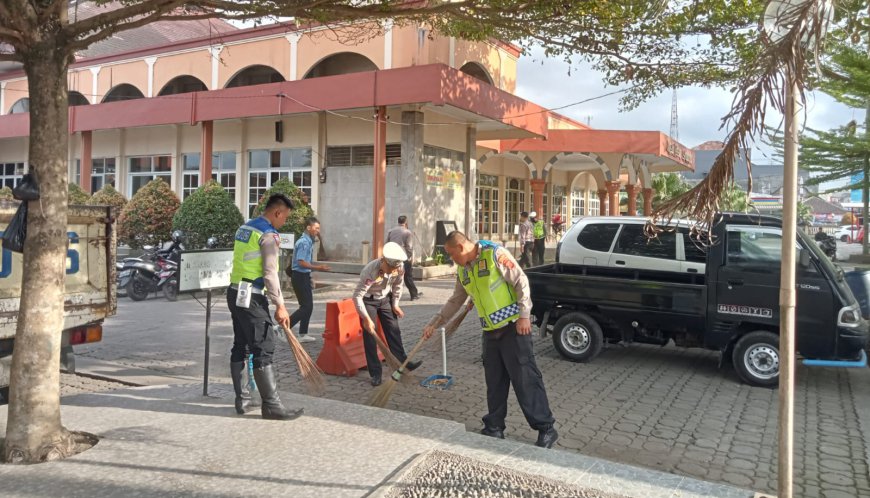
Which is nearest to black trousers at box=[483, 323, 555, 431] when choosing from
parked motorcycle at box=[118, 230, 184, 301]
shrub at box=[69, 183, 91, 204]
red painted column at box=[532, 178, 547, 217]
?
parked motorcycle at box=[118, 230, 184, 301]

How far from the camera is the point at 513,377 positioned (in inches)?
191

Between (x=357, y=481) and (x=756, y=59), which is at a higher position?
(x=756, y=59)

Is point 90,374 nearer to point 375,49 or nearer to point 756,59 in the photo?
point 756,59

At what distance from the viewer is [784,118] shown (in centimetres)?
314

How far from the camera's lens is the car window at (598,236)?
884 centimetres

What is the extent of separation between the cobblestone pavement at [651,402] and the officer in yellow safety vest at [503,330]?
0.43 metres

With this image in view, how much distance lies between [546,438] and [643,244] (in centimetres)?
450

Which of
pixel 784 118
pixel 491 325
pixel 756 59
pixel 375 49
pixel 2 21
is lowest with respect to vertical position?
pixel 491 325

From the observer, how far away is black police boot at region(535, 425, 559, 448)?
4.80m

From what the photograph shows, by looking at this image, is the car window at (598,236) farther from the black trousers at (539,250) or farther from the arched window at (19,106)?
the arched window at (19,106)

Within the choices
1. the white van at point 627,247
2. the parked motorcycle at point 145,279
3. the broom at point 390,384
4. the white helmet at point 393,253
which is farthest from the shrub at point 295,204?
the broom at point 390,384

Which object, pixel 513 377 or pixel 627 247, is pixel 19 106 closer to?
pixel 627 247

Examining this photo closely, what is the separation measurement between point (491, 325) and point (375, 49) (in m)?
14.8

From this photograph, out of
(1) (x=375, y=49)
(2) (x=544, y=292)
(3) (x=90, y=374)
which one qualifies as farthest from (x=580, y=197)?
(3) (x=90, y=374)
